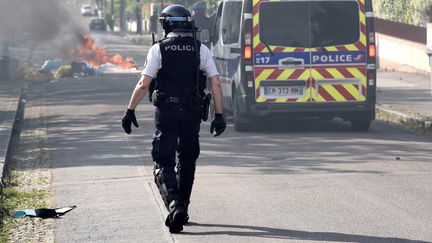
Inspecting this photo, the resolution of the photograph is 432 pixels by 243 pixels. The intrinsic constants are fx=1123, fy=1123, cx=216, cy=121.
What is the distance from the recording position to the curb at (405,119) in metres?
17.4

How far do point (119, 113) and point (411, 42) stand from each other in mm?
12259

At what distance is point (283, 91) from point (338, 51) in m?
0.97

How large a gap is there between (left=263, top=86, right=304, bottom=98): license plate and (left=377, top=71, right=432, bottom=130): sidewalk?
7.89 ft

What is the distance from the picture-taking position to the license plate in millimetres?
16078

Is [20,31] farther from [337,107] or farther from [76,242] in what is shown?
[76,242]

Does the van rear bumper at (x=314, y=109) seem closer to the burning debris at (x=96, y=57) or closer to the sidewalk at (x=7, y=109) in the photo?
the sidewalk at (x=7, y=109)

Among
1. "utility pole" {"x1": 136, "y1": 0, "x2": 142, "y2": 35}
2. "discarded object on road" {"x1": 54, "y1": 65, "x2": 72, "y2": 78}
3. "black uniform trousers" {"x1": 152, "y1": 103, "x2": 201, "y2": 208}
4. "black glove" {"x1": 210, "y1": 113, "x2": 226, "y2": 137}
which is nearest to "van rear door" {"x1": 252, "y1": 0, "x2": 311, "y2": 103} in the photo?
"black glove" {"x1": 210, "y1": 113, "x2": 226, "y2": 137}

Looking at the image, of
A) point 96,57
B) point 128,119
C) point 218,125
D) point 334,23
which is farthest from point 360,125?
point 96,57

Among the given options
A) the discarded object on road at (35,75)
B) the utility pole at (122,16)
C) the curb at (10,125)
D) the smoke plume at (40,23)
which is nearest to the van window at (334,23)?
the curb at (10,125)

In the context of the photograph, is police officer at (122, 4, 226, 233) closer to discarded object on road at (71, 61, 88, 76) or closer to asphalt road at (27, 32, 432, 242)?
asphalt road at (27, 32, 432, 242)

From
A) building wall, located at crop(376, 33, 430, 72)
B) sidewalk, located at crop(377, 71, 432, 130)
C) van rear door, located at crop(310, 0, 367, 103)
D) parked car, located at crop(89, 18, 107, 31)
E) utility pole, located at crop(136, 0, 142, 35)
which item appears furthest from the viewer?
parked car, located at crop(89, 18, 107, 31)

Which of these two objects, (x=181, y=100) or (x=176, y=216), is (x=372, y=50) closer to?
(x=181, y=100)

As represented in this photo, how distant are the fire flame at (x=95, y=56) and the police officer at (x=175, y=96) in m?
28.0

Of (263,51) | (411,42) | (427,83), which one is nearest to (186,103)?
(263,51)
